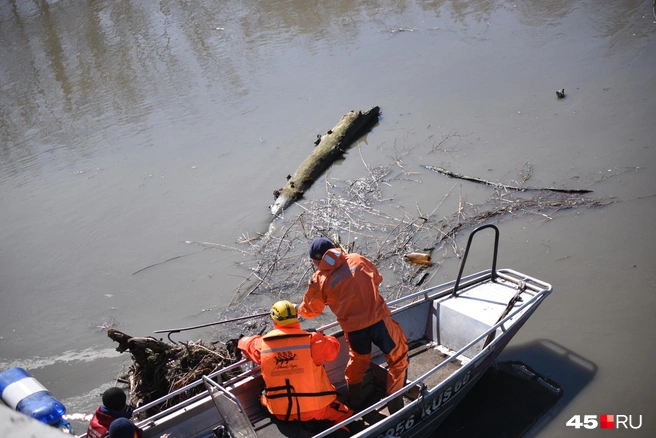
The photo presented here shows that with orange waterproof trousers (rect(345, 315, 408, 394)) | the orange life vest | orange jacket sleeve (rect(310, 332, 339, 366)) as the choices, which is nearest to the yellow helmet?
the orange life vest

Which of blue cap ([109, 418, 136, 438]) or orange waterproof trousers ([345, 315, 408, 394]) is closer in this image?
blue cap ([109, 418, 136, 438])

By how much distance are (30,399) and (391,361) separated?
12.7 ft

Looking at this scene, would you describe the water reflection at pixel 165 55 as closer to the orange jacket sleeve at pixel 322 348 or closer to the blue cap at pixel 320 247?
the blue cap at pixel 320 247

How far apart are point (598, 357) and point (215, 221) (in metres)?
6.73

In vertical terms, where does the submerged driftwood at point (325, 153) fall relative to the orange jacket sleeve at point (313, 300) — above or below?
below

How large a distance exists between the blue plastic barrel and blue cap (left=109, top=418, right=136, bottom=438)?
5.00 ft

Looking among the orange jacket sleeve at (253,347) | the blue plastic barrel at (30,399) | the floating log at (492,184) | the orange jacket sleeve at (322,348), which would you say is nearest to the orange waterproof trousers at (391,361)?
the orange jacket sleeve at (322,348)

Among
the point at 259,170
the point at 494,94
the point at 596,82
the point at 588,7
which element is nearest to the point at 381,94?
the point at 494,94

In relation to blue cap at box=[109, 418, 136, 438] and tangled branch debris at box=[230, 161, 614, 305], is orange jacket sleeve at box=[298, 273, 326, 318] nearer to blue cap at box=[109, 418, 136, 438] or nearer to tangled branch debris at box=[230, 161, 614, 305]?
blue cap at box=[109, 418, 136, 438]

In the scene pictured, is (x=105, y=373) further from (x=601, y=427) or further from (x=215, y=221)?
(x=601, y=427)

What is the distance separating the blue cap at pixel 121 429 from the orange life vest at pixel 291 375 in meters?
1.19

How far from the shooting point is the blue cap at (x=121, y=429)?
4895 mm

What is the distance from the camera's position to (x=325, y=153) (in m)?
11.8

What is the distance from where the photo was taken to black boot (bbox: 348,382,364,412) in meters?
6.12
